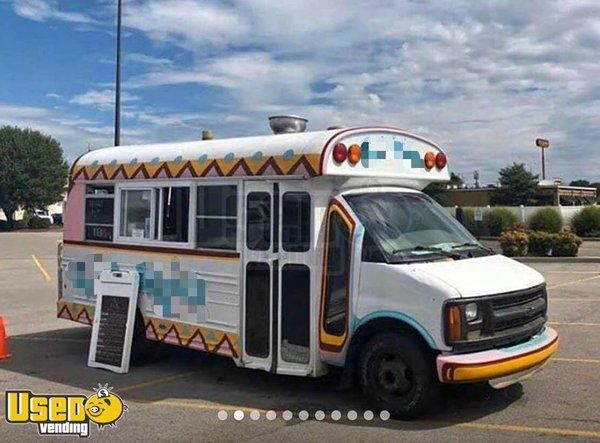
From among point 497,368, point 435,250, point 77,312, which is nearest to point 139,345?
point 77,312

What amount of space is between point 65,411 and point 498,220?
108ft

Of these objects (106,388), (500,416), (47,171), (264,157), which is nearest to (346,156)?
(264,157)

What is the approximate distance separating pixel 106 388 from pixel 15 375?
1.42 metres

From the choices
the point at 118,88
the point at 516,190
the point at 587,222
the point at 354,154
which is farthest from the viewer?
the point at 516,190

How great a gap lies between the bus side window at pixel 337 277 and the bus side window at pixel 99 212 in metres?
3.53

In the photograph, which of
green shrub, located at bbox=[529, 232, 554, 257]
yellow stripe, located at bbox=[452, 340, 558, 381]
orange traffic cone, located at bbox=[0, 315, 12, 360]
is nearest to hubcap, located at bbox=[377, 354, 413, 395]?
yellow stripe, located at bbox=[452, 340, 558, 381]

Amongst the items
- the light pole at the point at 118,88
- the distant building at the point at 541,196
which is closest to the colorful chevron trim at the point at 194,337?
the light pole at the point at 118,88

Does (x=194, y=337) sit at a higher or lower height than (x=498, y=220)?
lower

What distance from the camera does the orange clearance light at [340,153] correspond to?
6.45 metres

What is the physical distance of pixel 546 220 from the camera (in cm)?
3447

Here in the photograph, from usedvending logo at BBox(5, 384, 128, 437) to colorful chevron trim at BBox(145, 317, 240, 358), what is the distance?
3.48 feet

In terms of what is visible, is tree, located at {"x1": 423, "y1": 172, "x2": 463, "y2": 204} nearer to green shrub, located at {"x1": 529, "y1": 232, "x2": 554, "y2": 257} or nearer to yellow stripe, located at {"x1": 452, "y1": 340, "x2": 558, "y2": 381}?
yellow stripe, located at {"x1": 452, "y1": 340, "x2": 558, "y2": 381}

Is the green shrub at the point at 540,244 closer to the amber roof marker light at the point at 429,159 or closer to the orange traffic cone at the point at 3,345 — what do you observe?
the amber roof marker light at the point at 429,159

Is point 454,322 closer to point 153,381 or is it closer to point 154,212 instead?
point 153,381
